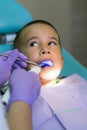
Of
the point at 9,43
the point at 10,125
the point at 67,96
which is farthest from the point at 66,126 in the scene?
the point at 9,43

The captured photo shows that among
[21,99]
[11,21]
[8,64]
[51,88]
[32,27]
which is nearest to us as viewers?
[21,99]

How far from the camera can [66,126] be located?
1.08m

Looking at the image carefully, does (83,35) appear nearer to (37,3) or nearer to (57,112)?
(37,3)

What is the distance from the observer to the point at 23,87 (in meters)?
0.97

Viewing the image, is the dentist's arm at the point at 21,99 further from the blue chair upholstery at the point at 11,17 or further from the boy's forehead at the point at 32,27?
the blue chair upholstery at the point at 11,17

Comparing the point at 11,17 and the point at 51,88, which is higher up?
the point at 11,17

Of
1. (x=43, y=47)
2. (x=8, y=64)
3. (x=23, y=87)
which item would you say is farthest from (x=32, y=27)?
(x=23, y=87)

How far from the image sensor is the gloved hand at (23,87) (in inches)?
36.7

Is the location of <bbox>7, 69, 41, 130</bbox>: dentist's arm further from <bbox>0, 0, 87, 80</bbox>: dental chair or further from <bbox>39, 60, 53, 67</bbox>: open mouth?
<bbox>0, 0, 87, 80</bbox>: dental chair

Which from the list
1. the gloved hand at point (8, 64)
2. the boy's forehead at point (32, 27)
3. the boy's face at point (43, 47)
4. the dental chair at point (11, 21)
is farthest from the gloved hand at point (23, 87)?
the dental chair at point (11, 21)

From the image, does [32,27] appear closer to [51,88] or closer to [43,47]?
[43,47]

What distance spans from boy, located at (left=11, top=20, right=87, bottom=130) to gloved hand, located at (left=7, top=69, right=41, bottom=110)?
0.14m

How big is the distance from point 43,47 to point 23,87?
37cm

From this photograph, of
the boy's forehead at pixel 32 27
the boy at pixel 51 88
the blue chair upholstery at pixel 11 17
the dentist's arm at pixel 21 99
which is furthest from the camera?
the blue chair upholstery at pixel 11 17
